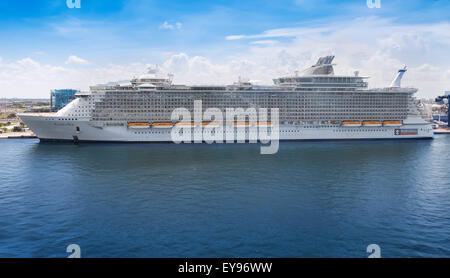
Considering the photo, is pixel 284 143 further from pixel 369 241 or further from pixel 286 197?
pixel 369 241

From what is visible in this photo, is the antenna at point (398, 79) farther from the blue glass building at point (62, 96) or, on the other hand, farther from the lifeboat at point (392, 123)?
the blue glass building at point (62, 96)

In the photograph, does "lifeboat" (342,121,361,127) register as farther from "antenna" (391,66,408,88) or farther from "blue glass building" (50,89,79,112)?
"blue glass building" (50,89,79,112)

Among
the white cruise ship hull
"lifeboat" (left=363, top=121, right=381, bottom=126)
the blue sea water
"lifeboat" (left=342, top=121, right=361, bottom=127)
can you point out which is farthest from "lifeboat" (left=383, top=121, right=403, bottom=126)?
the blue sea water

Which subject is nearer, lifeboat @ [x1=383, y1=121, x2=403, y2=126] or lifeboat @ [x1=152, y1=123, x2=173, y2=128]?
lifeboat @ [x1=152, y1=123, x2=173, y2=128]

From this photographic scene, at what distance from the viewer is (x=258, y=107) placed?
52594 millimetres

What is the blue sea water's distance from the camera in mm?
15922

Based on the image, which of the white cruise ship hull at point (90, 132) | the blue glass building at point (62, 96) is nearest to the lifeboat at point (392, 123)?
the white cruise ship hull at point (90, 132)

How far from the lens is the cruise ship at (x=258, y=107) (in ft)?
156

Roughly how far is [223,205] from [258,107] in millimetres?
33136

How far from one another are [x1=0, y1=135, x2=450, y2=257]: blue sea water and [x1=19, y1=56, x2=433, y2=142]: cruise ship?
30.7 ft

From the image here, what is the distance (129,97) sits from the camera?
49.5m

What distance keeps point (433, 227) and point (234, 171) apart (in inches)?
667

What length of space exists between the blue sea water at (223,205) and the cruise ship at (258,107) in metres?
9.36

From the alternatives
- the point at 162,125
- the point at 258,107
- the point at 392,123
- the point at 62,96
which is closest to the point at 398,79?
the point at 392,123
